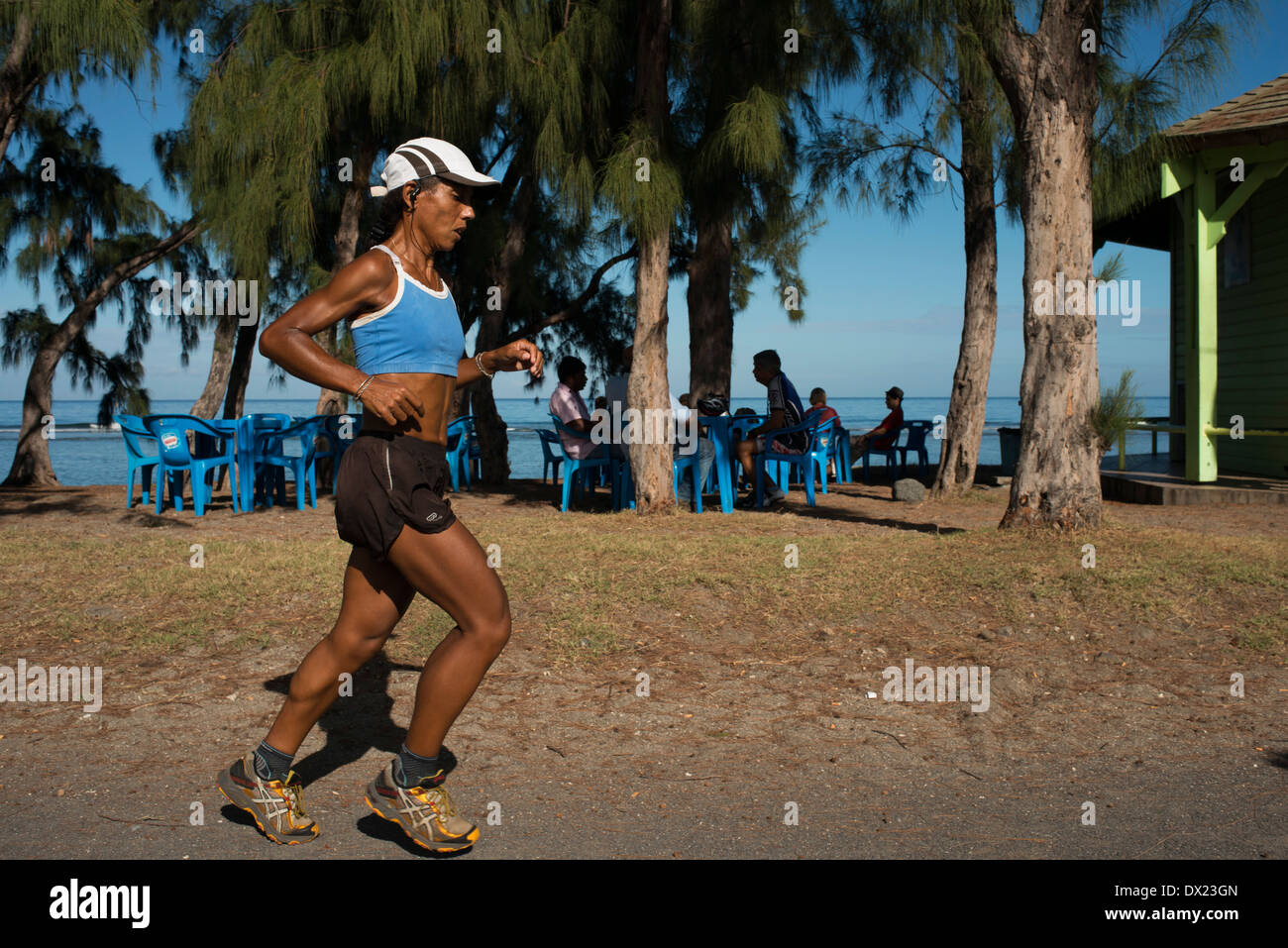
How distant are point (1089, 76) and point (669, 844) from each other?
619cm

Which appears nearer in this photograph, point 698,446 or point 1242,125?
point 698,446

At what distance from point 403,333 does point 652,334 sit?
646cm

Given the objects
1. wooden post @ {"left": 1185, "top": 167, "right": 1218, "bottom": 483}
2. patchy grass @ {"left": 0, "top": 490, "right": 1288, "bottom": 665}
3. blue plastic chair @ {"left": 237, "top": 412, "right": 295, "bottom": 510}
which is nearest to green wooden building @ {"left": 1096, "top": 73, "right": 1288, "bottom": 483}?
wooden post @ {"left": 1185, "top": 167, "right": 1218, "bottom": 483}

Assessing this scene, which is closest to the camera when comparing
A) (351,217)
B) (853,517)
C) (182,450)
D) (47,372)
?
(853,517)

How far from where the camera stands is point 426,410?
301cm

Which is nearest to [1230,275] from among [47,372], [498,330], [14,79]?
[498,330]

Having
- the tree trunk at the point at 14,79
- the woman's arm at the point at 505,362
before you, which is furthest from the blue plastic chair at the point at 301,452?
the woman's arm at the point at 505,362

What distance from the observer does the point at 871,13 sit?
9.73 m

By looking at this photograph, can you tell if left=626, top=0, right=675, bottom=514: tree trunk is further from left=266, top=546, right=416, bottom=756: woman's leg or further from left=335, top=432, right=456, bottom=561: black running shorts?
left=335, top=432, right=456, bottom=561: black running shorts

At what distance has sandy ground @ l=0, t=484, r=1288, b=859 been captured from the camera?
3121mm

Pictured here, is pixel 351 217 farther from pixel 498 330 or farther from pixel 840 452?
pixel 840 452

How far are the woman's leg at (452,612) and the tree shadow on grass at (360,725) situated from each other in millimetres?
662

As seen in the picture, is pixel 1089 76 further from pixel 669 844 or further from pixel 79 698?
pixel 79 698

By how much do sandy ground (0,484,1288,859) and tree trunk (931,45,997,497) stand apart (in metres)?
6.05
